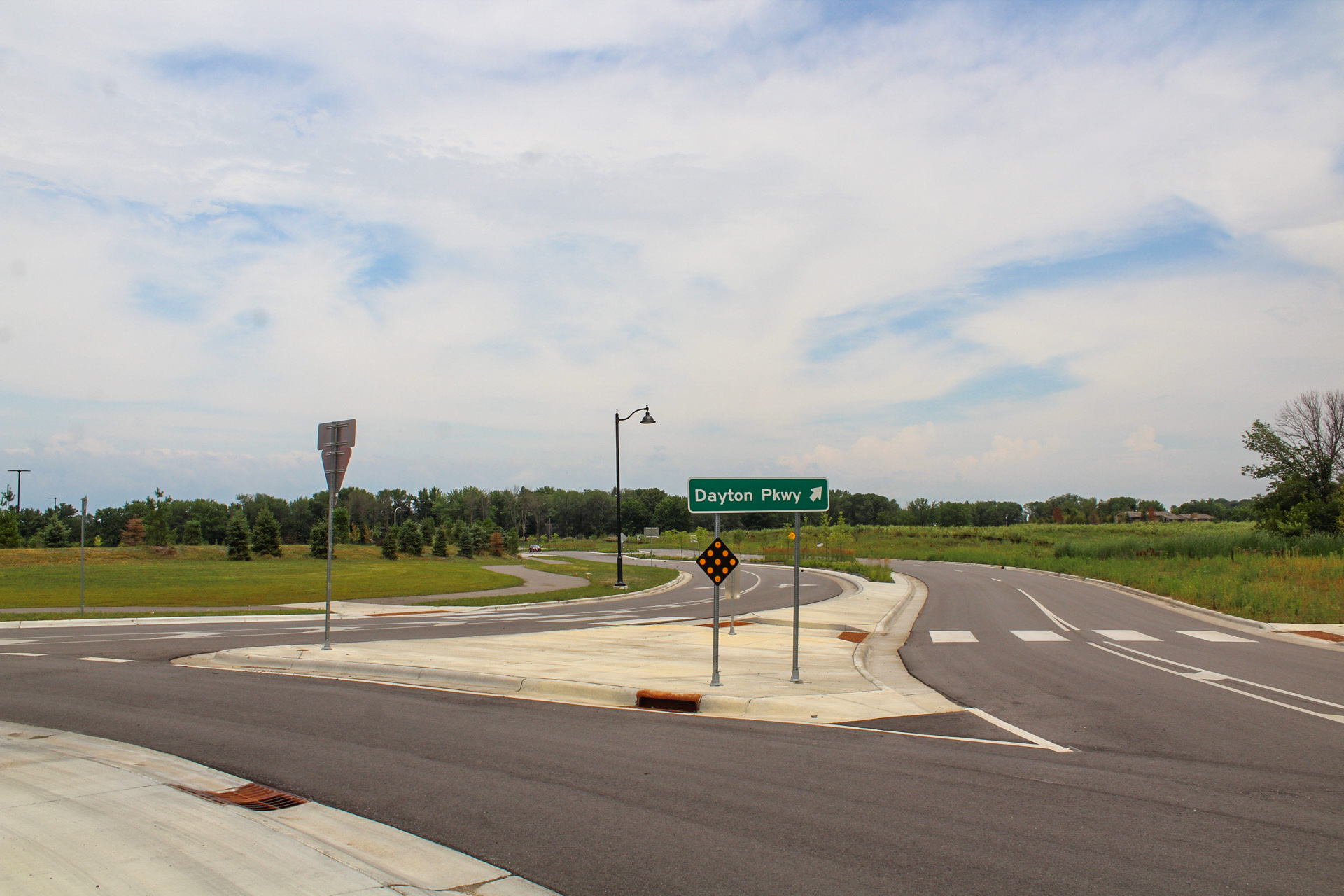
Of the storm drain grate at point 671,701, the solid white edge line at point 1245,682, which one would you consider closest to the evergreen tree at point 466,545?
the solid white edge line at point 1245,682

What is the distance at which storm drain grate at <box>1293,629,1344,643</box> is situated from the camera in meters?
17.6

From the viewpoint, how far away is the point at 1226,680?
12.1m

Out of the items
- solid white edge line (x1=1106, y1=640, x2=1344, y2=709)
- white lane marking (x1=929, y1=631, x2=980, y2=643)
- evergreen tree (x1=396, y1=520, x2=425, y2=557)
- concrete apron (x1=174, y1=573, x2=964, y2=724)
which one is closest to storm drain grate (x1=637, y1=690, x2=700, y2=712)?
concrete apron (x1=174, y1=573, x2=964, y2=724)

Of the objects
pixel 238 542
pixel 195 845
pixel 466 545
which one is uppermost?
pixel 195 845

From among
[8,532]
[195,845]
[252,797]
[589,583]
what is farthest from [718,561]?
[8,532]

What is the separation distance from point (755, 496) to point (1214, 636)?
13827 mm

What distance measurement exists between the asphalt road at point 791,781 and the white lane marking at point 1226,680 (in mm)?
203

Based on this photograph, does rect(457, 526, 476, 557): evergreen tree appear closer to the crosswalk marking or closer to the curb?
the curb

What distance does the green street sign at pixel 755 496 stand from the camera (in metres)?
11.0

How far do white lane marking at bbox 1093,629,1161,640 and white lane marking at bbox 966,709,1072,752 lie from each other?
10423 millimetres

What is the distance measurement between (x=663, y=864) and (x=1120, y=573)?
3910 centimetres

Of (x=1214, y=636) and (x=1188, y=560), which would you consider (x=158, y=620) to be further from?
(x=1188, y=560)

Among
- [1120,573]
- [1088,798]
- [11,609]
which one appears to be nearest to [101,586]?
[11,609]

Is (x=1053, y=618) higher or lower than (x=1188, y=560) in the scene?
lower
